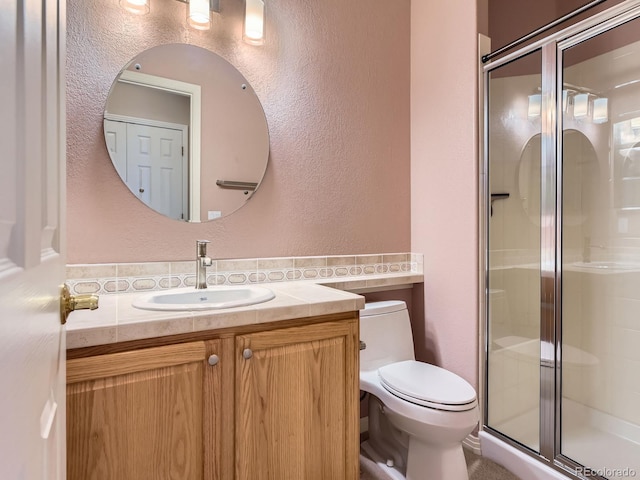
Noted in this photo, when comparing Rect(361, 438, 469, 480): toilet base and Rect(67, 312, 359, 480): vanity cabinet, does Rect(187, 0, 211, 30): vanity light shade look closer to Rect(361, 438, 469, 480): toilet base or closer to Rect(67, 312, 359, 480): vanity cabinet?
Rect(67, 312, 359, 480): vanity cabinet

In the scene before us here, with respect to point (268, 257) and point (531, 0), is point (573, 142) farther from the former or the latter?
point (268, 257)

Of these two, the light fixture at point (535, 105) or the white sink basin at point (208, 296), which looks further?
the light fixture at point (535, 105)

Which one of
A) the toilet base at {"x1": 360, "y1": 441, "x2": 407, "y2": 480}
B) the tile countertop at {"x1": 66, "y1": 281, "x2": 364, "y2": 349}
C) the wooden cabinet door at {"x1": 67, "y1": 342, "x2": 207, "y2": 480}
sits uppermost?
the tile countertop at {"x1": 66, "y1": 281, "x2": 364, "y2": 349}

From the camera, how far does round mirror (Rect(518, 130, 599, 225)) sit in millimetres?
1723

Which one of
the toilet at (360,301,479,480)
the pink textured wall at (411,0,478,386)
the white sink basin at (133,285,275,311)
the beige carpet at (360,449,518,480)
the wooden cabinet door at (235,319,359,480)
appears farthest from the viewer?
the pink textured wall at (411,0,478,386)

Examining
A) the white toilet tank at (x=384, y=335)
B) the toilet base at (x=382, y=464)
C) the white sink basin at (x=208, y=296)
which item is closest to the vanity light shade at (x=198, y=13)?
the white sink basin at (x=208, y=296)

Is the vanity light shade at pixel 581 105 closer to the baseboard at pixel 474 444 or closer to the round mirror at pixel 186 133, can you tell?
the round mirror at pixel 186 133

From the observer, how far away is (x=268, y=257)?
1.77 meters

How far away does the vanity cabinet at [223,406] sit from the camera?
0.95 meters

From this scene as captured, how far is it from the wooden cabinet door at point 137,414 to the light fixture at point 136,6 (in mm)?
1353

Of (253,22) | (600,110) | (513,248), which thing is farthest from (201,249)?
(600,110)

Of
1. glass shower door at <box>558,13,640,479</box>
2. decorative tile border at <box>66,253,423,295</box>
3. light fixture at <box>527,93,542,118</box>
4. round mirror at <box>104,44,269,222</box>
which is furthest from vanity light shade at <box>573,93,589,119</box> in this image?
round mirror at <box>104,44,269,222</box>

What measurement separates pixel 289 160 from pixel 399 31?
1.14m

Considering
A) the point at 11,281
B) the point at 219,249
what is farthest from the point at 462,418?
the point at 11,281
